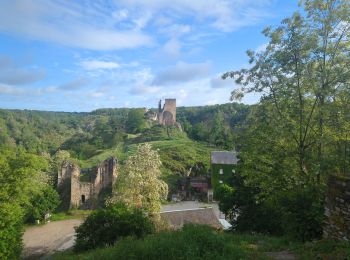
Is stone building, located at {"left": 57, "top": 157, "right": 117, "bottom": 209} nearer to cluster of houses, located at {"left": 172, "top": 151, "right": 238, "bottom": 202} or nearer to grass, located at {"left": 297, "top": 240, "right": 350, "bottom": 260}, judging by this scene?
cluster of houses, located at {"left": 172, "top": 151, "right": 238, "bottom": 202}

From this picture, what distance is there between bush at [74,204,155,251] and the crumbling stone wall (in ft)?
29.2

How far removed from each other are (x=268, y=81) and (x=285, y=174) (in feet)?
13.9

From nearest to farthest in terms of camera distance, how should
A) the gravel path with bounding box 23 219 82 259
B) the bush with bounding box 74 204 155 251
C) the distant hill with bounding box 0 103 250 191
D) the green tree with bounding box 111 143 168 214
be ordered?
the bush with bounding box 74 204 155 251 → the green tree with bounding box 111 143 168 214 → the gravel path with bounding box 23 219 82 259 → the distant hill with bounding box 0 103 250 191

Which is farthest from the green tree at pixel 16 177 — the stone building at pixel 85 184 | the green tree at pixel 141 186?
the stone building at pixel 85 184

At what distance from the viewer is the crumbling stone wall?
366 inches

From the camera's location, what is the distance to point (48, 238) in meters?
29.6

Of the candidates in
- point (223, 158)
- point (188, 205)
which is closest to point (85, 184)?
point (188, 205)

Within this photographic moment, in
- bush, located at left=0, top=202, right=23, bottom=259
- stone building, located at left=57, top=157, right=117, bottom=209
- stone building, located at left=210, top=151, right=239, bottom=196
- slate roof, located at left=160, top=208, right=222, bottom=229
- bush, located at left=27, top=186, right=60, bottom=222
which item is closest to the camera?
bush, located at left=0, top=202, right=23, bottom=259

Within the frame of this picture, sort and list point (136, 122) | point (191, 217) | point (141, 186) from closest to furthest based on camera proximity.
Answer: point (141, 186) → point (191, 217) → point (136, 122)

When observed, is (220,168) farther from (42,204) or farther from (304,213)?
(304,213)

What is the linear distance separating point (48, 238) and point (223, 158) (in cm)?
2800

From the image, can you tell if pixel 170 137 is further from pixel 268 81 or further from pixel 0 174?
pixel 268 81

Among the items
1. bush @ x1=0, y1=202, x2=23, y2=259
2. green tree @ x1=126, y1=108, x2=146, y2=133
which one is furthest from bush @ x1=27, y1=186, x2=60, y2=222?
green tree @ x1=126, y1=108, x2=146, y2=133

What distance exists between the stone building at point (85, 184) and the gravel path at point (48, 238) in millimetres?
4404
